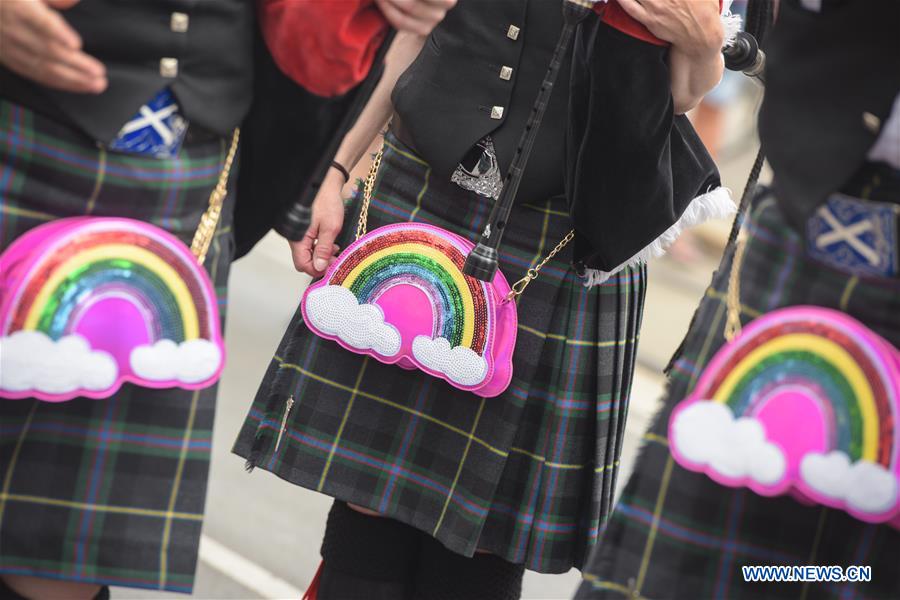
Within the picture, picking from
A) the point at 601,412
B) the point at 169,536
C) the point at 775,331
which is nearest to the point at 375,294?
the point at 601,412

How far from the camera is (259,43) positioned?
1825 mm

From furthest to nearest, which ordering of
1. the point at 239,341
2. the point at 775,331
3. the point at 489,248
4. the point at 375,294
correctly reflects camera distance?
1. the point at 239,341
2. the point at 375,294
3. the point at 489,248
4. the point at 775,331

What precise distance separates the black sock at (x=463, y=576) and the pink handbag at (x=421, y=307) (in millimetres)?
330

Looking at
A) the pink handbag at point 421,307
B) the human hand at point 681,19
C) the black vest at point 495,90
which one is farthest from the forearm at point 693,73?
the pink handbag at point 421,307

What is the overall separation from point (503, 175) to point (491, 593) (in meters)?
0.75

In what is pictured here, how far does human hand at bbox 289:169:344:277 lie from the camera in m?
2.35

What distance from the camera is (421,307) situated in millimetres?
2227

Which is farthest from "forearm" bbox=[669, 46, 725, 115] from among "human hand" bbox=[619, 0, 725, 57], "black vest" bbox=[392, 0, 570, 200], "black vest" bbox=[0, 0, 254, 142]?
"black vest" bbox=[0, 0, 254, 142]

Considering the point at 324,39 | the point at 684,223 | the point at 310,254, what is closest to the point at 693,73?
the point at 684,223

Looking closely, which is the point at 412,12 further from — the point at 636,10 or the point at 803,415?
the point at 803,415

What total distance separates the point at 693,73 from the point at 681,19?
11 centimetres

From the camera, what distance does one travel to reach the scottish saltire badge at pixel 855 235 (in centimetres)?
151

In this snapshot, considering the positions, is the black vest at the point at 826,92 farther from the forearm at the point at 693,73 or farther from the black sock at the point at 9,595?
the black sock at the point at 9,595

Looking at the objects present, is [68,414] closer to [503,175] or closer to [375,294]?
[375,294]
